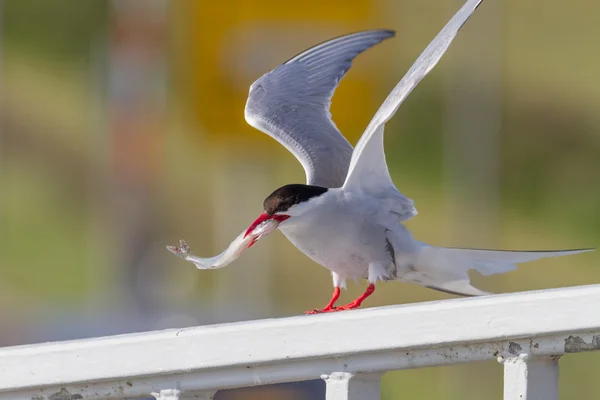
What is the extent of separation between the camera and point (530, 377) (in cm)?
167

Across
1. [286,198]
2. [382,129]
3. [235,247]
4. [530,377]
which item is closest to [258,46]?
[286,198]

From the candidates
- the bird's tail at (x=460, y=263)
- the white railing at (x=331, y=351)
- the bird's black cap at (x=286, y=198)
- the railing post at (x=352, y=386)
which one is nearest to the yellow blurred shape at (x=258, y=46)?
the bird's tail at (x=460, y=263)

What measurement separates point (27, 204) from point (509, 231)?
18.6ft

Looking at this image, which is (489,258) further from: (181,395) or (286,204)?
(181,395)

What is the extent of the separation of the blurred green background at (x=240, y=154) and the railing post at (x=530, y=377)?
8.74 m

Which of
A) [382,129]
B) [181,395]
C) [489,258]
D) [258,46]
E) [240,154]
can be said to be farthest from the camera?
[240,154]

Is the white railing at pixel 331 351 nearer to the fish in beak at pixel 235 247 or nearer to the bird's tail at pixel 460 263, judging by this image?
the fish in beak at pixel 235 247

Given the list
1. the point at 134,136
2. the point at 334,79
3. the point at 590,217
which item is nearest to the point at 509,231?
the point at 590,217

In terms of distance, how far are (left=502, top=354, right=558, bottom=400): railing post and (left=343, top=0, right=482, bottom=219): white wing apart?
121 cm

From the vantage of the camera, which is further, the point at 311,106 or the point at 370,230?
the point at 311,106

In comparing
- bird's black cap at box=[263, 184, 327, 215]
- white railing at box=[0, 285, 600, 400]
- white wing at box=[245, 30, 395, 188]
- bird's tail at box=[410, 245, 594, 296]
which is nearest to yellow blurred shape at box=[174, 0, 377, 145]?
white wing at box=[245, 30, 395, 188]

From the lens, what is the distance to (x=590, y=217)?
12.5 m

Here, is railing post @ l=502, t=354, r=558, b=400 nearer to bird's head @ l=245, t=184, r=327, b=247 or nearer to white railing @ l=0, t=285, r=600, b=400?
white railing @ l=0, t=285, r=600, b=400

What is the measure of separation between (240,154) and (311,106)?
8739 millimetres
